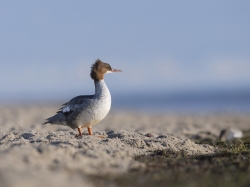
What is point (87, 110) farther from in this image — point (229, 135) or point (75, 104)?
point (229, 135)

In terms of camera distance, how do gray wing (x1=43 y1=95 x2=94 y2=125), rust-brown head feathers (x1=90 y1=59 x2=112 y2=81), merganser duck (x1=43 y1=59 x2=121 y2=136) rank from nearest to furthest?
merganser duck (x1=43 y1=59 x2=121 y2=136), gray wing (x1=43 y1=95 x2=94 y2=125), rust-brown head feathers (x1=90 y1=59 x2=112 y2=81)

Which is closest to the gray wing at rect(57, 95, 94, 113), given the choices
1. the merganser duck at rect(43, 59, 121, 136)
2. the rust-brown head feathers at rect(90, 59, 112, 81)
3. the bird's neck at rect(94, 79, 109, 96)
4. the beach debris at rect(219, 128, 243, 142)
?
the merganser duck at rect(43, 59, 121, 136)

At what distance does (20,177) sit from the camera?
16.5 feet

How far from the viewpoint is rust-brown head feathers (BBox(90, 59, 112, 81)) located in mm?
10406

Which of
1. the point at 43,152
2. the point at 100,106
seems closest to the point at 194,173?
the point at 43,152

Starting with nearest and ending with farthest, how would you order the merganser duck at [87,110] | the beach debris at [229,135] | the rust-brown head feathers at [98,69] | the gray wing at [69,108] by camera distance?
the merganser duck at [87,110], the gray wing at [69,108], the rust-brown head feathers at [98,69], the beach debris at [229,135]

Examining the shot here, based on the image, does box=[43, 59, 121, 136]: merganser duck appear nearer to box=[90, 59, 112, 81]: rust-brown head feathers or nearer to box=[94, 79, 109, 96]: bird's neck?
box=[94, 79, 109, 96]: bird's neck

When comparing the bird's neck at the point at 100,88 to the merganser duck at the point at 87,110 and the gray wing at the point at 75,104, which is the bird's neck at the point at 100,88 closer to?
the merganser duck at the point at 87,110

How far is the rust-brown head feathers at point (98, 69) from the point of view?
34.1 feet

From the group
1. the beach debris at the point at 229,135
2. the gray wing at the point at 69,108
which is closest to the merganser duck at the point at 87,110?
the gray wing at the point at 69,108

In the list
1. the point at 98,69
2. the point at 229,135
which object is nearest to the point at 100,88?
the point at 98,69

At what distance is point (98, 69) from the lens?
34.5 ft

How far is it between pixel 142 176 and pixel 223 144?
5.03 m

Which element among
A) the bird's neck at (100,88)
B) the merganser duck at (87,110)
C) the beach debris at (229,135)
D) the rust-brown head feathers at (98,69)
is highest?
the rust-brown head feathers at (98,69)
